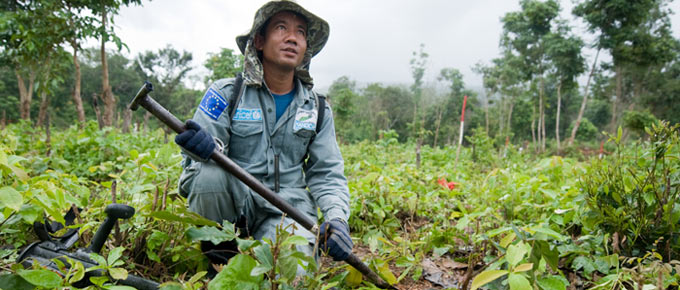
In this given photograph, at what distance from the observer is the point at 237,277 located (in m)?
1.12

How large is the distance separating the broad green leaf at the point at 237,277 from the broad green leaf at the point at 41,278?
420mm

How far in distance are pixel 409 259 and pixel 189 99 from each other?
3899 cm

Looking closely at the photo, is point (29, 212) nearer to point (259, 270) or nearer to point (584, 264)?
point (259, 270)

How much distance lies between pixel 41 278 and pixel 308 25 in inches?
70.9

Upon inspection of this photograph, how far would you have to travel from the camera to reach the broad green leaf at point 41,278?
0.99 meters

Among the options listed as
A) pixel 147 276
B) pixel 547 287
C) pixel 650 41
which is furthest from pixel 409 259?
pixel 650 41

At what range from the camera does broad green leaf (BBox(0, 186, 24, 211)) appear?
1.03 meters

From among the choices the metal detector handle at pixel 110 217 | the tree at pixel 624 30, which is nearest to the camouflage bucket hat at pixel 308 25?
the metal detector handle at pixel 110 217

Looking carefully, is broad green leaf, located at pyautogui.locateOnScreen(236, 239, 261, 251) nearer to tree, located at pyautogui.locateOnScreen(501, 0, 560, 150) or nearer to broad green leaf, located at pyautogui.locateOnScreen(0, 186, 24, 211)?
broad green leaf, located at pyautogui.locateOnScreen(0, 186, 24, 211)

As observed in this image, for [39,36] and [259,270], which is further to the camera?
[39,36]

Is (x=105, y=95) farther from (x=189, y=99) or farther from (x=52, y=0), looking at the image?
(x=189, y=99)

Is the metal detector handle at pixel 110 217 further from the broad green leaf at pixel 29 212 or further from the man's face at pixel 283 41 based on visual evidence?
the man's face at pixel 283 41

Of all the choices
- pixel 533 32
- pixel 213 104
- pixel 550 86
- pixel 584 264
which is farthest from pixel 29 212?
pixel 550 86

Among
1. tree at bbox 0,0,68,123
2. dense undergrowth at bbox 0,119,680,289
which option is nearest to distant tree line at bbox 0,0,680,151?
tree at bbox 0,0,68,123
